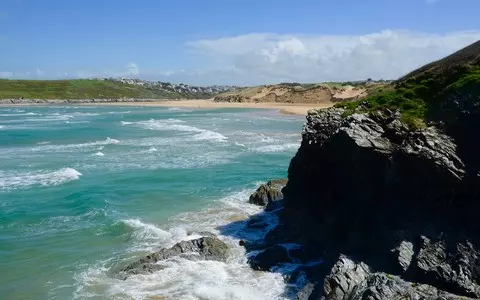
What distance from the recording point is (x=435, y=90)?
59.3 feet

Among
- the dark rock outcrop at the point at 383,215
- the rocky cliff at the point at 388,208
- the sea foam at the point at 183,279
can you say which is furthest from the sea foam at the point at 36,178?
the dark rock outcrop at the point at 383,215

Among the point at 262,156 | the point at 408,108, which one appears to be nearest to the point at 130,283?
the point at 408,108

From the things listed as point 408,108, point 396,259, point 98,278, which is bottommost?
point 98,278

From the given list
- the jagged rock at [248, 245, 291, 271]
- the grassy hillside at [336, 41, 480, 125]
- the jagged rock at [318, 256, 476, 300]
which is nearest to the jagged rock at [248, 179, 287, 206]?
the grassy hillside at [336, 41, 480, 125]

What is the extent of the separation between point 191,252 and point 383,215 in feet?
24.5

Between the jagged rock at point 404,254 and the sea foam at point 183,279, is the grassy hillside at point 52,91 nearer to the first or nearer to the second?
the sea foam at point 183,279

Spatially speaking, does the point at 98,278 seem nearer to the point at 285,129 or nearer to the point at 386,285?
the point at 386,285

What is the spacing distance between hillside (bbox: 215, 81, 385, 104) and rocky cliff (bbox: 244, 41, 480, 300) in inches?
3373

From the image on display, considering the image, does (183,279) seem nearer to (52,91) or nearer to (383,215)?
(383,215)

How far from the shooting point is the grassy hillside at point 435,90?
16000mm

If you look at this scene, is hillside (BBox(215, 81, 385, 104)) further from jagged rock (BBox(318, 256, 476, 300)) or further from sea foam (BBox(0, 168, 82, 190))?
jagged rock (BBox(318, 256, 476, 300))

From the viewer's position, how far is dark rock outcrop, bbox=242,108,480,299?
41.3ft

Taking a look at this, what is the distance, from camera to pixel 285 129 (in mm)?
65500

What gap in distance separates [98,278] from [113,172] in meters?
19.2
